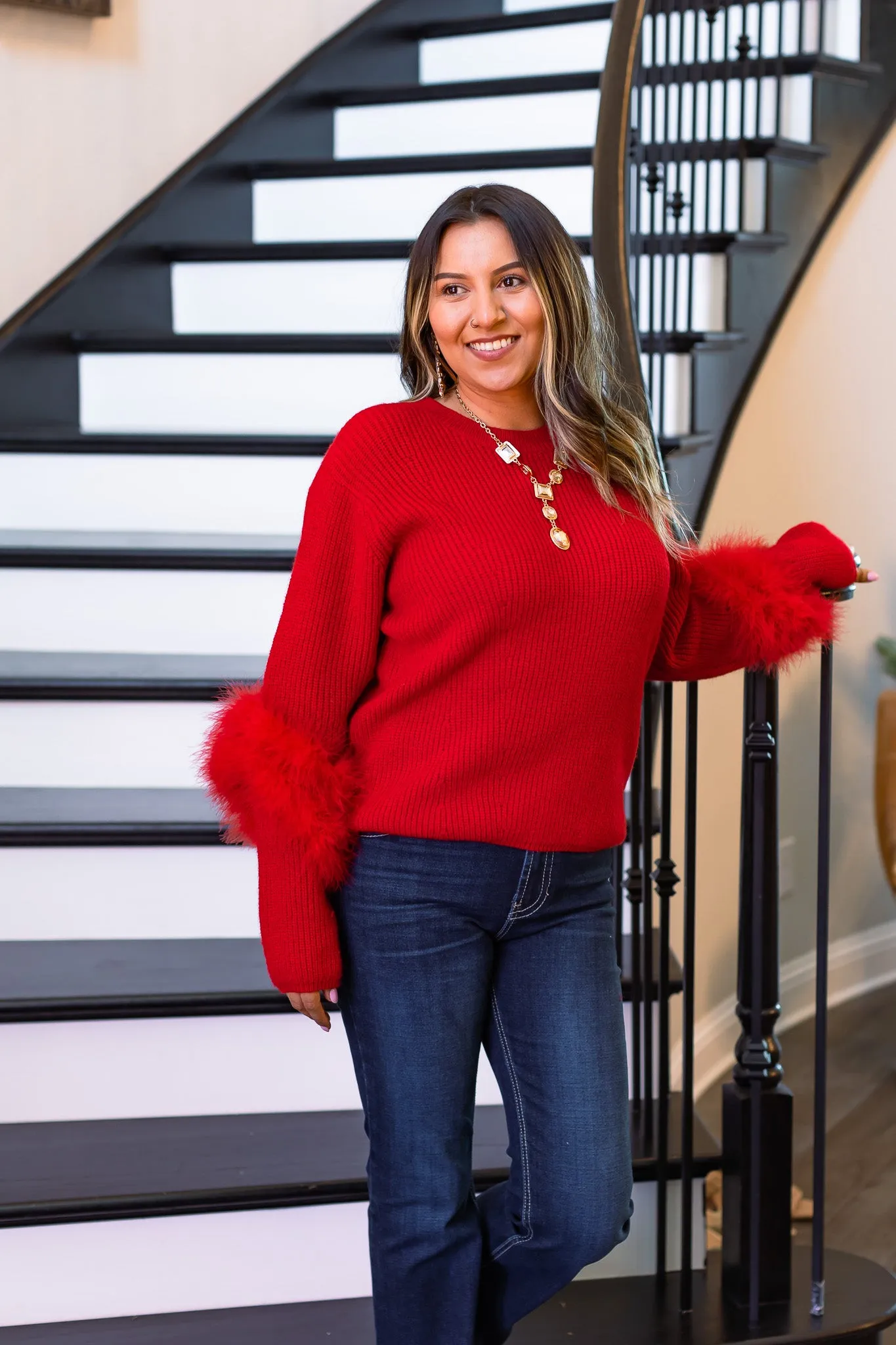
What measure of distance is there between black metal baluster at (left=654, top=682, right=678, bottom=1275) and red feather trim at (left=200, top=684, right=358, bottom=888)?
0.62 m

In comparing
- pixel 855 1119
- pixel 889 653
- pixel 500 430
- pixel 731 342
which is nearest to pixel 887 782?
pixel 889 653

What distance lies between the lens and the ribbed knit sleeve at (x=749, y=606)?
1.62 metres

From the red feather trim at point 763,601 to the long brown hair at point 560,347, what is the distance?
0.14m

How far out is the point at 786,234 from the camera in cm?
312

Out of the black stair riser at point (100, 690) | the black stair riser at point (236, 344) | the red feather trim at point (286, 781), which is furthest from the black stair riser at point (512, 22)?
the red feather trim at point (286, 781)

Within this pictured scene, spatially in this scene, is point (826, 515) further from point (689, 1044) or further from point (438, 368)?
point (438, 368)

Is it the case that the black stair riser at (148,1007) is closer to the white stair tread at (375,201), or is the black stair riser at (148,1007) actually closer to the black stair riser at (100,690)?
the black stair riser at (100,690)

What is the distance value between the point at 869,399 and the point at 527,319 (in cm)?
251

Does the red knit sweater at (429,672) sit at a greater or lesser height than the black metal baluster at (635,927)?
greater

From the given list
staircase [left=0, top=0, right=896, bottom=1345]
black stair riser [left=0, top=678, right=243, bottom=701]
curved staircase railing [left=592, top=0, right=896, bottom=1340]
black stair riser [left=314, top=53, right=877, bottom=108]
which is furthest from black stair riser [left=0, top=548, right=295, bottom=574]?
black stair riser [left=314, top=53, right=877, bottom=108]

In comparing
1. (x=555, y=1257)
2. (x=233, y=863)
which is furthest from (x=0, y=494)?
(x=555, y=1257)

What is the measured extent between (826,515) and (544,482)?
2.35 meters

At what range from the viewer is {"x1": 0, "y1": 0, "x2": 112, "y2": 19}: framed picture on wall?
307cm

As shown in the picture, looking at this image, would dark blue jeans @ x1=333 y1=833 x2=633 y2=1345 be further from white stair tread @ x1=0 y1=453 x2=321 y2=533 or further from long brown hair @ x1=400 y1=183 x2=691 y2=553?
white stair tread @ x1=0 y1=453 x2=321 y2=533
